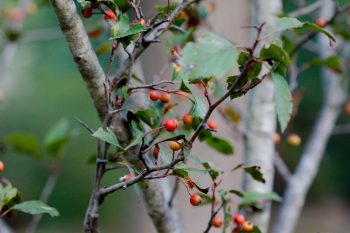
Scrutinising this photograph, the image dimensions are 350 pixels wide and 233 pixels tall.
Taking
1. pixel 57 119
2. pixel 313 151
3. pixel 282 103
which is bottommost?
pixel 57 119

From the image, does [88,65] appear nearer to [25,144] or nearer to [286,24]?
[286,24]

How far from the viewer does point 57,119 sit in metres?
5.49

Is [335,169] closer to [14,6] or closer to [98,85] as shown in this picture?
[14,6]

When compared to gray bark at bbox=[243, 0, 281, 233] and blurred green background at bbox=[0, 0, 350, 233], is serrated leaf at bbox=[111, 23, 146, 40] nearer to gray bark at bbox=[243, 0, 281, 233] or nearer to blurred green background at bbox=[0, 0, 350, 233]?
gray bark at bbox=[243, 0, 281, 233]

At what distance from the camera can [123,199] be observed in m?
5.77

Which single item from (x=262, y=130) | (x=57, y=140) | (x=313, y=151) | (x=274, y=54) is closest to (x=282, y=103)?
(x=274, y=54)

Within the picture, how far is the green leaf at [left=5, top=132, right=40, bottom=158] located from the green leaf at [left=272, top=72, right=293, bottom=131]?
73 centimetres

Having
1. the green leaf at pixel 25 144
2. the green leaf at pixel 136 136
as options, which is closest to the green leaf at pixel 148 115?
the green leaf at pixel 136 136

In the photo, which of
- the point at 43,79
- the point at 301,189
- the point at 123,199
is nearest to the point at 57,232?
the point at 123,199

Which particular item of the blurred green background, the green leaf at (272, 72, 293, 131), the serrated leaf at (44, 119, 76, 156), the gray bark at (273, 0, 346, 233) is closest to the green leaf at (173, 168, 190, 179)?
the green leaf at (272, 72, 293, 131)

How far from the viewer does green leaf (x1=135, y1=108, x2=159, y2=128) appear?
2.50 feet

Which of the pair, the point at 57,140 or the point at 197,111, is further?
the point at 57,140

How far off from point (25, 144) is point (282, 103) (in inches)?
30.3

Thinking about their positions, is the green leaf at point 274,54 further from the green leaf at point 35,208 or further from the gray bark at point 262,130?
the gray bark at point 262,130
